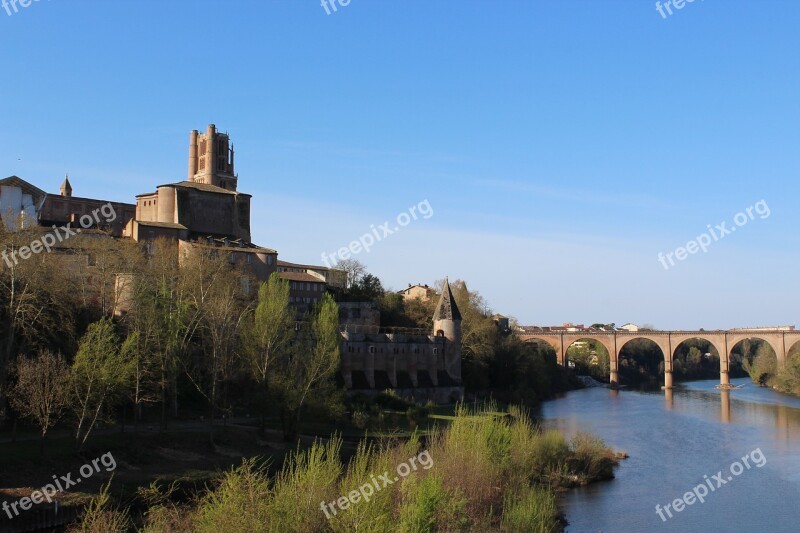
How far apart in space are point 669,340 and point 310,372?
71.9 metres

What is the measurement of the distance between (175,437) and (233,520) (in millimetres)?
18996

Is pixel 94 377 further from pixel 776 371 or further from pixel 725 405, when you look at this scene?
pixel 776 371

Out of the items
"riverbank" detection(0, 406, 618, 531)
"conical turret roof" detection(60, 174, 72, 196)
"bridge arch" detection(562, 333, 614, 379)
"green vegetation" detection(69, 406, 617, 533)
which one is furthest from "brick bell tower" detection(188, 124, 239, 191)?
"green vegetation" detection(69, 406, 617, 533)

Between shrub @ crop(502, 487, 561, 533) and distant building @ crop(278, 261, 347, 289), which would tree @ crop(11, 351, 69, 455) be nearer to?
shrub @ crop(502, 487, 561, 533)

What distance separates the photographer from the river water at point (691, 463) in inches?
1123

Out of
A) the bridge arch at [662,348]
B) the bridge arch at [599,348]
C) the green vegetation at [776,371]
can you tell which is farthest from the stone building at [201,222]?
the green vegetation at [776,371]

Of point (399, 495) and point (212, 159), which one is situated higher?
point (212, 159)

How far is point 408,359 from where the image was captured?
2255 inches

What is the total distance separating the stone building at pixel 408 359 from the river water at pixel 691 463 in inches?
311

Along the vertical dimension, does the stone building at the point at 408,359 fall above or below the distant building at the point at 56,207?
below

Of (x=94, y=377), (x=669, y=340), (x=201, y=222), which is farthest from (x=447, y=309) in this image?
(x=669, y=340)

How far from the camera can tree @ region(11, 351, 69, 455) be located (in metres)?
27.3

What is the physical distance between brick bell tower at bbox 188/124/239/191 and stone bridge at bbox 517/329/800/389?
37.9 meters

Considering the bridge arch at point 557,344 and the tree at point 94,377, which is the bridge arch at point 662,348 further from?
the tree at point 94,377
